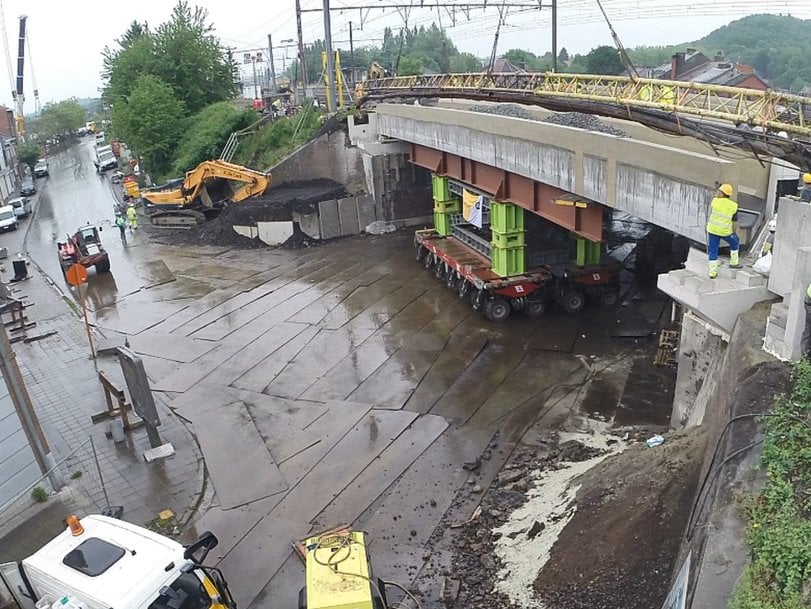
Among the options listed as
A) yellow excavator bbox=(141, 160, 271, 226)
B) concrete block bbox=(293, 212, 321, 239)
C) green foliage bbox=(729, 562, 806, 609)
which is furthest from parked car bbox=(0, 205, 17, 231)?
green foliage bbox=(729, 562, 806, 609)

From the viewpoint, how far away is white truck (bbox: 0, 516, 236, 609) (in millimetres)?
6129

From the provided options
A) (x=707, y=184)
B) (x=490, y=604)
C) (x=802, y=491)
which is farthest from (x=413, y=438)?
(x=802, y=491)

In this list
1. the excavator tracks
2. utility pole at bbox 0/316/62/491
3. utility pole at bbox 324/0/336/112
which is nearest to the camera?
utility pole at bbox 0/316/62/491

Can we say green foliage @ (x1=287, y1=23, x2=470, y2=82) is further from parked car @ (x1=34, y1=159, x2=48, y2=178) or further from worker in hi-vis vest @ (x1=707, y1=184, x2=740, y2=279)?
worker in hi-vis vest @ (x1=707, y1=184, x2=740, y2=279)

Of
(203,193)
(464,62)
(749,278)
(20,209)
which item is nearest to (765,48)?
(464,62)

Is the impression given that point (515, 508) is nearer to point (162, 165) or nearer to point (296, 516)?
point (296, 516)

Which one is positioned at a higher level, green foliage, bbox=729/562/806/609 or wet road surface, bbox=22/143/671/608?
green foliage, bbox=729/562/806/609

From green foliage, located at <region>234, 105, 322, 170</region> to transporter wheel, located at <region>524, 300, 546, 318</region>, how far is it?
17.7 meters

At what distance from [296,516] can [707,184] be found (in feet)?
25.8

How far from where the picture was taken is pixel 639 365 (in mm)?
14328

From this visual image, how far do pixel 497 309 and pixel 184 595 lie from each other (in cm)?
1190

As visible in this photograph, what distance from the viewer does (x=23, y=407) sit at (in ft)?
31.7

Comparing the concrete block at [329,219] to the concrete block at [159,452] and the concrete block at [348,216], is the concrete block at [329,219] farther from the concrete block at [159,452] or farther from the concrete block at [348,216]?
the concrete block at [159,452]

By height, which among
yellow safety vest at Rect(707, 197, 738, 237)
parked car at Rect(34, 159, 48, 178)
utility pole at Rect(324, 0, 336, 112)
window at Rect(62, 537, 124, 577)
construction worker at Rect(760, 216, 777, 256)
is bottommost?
parked car at Rect(34, 159, 48, 178)
